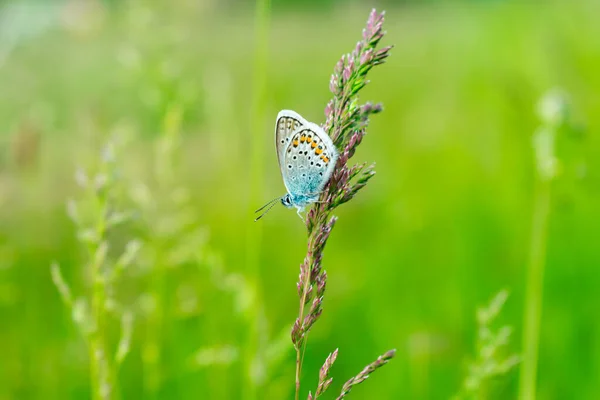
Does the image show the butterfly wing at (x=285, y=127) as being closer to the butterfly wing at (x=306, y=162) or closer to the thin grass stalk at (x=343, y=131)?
the butterfly wing at (x=306, y=162)

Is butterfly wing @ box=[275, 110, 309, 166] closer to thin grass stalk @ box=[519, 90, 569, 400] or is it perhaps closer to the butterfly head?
the butterfly head

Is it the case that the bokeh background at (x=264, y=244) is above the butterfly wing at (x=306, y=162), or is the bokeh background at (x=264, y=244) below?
above

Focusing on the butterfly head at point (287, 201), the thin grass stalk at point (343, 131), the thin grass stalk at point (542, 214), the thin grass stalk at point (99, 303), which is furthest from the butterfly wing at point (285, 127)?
the thin grass stalk at point (542, 214)

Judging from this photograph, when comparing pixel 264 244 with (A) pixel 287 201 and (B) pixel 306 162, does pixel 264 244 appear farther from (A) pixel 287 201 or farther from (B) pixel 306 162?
(B) pixel 306 162

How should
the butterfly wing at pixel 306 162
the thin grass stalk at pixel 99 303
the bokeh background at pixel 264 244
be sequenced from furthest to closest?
the bokeh background at pixel 264 244 → the butterfly wing at pixel 306 162 → the thin grass stalk at pixel 99 303

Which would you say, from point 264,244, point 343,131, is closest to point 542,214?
point 343,131

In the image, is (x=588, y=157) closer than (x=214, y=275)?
No

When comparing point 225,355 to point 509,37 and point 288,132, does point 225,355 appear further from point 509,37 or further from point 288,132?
point 509,37

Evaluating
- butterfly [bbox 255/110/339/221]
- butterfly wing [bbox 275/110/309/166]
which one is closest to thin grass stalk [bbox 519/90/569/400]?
butterfly [bbox 255/110/339/221]

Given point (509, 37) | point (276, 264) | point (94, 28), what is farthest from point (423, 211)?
point (509, 37)
